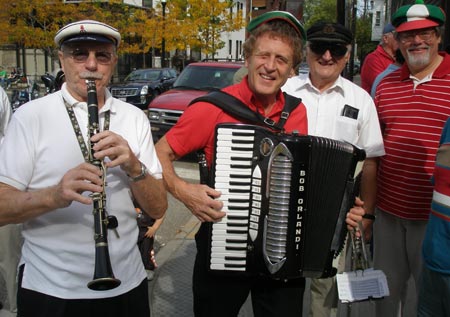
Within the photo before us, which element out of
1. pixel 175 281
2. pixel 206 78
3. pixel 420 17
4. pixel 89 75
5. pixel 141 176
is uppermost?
pixel 420 17

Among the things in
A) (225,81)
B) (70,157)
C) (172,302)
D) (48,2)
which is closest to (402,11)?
(70,157)

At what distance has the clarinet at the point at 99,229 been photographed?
5.87 feet

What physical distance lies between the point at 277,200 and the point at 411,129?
4.20 feet

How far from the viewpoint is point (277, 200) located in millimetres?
2238

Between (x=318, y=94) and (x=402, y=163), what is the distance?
0.69 m

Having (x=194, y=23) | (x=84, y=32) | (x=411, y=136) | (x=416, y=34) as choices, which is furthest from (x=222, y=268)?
(x=194, y=23)

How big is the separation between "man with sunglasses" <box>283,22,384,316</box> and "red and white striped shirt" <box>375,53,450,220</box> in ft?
0.38

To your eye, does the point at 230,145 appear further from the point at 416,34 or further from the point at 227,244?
the point at 416,34

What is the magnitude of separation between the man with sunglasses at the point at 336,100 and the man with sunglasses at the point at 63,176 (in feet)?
4.48

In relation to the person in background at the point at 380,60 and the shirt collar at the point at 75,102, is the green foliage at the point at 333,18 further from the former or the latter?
the shirt collar at the point at 75,102

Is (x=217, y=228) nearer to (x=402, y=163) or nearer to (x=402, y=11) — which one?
(x=402, y=163)

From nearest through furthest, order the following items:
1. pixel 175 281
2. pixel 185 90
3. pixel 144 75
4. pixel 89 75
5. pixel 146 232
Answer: pixel 89 75 < pixel 146 232 < pixel 175 281 < pixel 185 90 < pixel 144 75

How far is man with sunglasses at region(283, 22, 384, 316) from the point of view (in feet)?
10.0

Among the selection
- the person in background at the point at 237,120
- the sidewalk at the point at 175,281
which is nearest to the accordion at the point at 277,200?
the person in background at the point at 237,120
